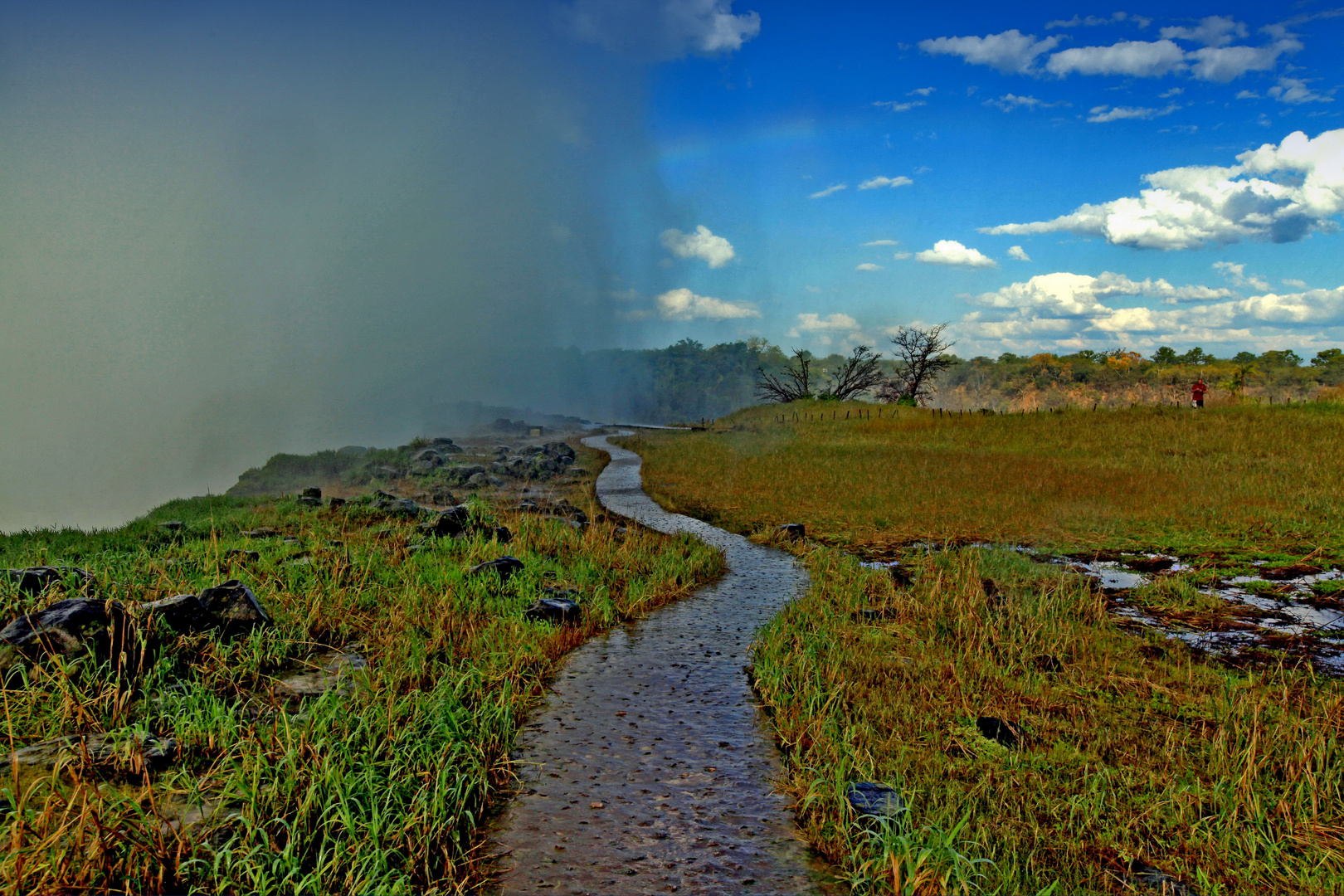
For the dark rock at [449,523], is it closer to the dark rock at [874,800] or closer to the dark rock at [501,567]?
the dark rock at [501,567]

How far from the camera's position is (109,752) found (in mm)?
5422

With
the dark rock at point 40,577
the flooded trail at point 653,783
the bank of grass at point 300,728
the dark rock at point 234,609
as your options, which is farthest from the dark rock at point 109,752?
the dark rock at point 40,577

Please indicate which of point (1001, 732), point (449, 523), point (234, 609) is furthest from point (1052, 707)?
point (449, 523)

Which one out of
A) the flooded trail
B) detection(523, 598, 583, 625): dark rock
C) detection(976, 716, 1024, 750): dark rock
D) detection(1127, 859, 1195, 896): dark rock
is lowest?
the flooded trail

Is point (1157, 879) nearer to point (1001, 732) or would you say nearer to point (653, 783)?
point (1001, 732)

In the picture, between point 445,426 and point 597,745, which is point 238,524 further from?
point 445,426

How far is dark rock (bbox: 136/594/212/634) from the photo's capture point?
7.44m

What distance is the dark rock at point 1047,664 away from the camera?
7.70 m

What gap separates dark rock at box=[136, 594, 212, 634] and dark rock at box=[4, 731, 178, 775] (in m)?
1.90

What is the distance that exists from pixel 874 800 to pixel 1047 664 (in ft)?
12.5

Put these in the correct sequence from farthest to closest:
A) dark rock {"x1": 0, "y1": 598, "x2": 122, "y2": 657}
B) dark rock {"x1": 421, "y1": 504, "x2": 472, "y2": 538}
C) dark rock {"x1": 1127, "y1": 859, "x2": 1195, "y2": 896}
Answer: dark rock {"x1": 421, "y1": 504, "x2": 472, "y2": 538} < dark rock {"x1": 0, "y1": 598, "x2": 122, "y2": 657} < dark rock {"x1": 1127, "y1": 859, "x2": 1195, "y2": 896}

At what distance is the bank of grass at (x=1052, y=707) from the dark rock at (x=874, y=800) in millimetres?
108

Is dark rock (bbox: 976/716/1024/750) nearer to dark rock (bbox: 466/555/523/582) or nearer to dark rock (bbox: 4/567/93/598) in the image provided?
dark rock (bbox: 466/555/523/582)

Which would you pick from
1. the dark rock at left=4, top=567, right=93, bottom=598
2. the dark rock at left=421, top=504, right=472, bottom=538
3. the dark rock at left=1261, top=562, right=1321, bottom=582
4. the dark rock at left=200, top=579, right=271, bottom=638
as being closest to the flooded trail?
the dark rock at left=200, top=579, right=271, bottom=638
